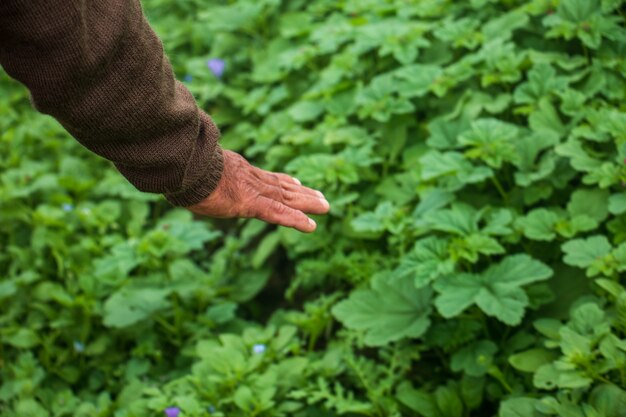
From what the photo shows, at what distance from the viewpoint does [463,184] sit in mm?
2814

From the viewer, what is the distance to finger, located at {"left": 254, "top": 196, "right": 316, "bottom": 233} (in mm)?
2113

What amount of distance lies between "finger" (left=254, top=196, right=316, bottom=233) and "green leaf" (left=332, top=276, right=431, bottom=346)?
0.62 meters

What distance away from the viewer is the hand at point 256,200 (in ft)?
6.75

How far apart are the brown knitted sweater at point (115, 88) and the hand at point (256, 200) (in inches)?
2.6

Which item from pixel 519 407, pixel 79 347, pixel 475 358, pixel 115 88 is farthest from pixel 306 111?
pixel 115 88

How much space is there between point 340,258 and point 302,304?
1.38ft

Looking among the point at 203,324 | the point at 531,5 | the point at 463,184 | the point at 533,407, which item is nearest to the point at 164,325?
the point at 203,324

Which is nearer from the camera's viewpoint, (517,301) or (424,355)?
(517,301)

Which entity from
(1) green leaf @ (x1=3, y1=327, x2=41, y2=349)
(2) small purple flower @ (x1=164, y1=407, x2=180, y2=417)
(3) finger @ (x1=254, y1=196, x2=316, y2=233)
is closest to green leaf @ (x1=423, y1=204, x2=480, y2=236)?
(3) finger @ (x1=254, y1=196, x2=316, y2=233)

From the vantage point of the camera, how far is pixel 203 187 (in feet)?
6.47

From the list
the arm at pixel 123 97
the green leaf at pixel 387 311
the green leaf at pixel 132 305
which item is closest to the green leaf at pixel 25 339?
the green leaf at pixel 132 305

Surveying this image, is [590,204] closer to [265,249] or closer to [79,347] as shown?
[265,249]

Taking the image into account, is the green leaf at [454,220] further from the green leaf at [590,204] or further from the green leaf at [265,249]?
the green leaf at [265,249]

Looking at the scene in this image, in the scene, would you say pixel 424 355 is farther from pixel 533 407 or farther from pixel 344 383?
pixel 533 407
